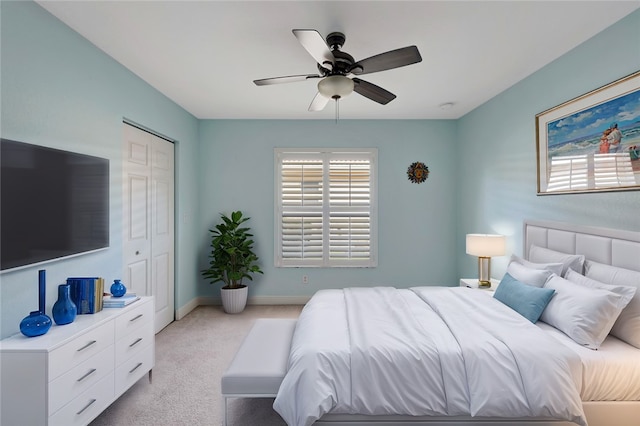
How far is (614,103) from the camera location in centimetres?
218

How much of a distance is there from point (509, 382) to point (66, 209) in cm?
290

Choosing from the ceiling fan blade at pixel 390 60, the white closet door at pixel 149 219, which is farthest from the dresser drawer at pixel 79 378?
the ceiling fan blade at pixel 390 60

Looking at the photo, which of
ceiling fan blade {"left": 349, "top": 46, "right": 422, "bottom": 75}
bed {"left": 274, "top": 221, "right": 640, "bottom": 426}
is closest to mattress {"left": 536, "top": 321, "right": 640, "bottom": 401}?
bed {"left": 274, "top": 221, "right": 640, "bottom": 426}

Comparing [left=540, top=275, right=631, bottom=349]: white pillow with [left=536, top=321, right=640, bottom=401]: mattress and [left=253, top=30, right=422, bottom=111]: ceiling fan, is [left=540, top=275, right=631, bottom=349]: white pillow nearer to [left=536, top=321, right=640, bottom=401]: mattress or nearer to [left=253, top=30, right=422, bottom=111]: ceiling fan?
[left=536, top=321, right=640, bottom=401]: mattress

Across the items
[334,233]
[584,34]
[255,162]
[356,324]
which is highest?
[584,34]

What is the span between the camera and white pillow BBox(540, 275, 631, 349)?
1826mm

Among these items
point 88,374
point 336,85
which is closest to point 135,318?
point 88,374

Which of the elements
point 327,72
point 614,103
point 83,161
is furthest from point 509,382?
point 83,161

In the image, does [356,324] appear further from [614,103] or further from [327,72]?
[614,103]

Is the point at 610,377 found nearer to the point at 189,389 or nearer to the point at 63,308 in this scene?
the point at 189,389

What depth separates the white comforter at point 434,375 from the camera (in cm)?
162

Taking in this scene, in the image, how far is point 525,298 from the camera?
223 cm

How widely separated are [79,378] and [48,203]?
3.51 ft

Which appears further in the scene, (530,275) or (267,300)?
(267,300)
